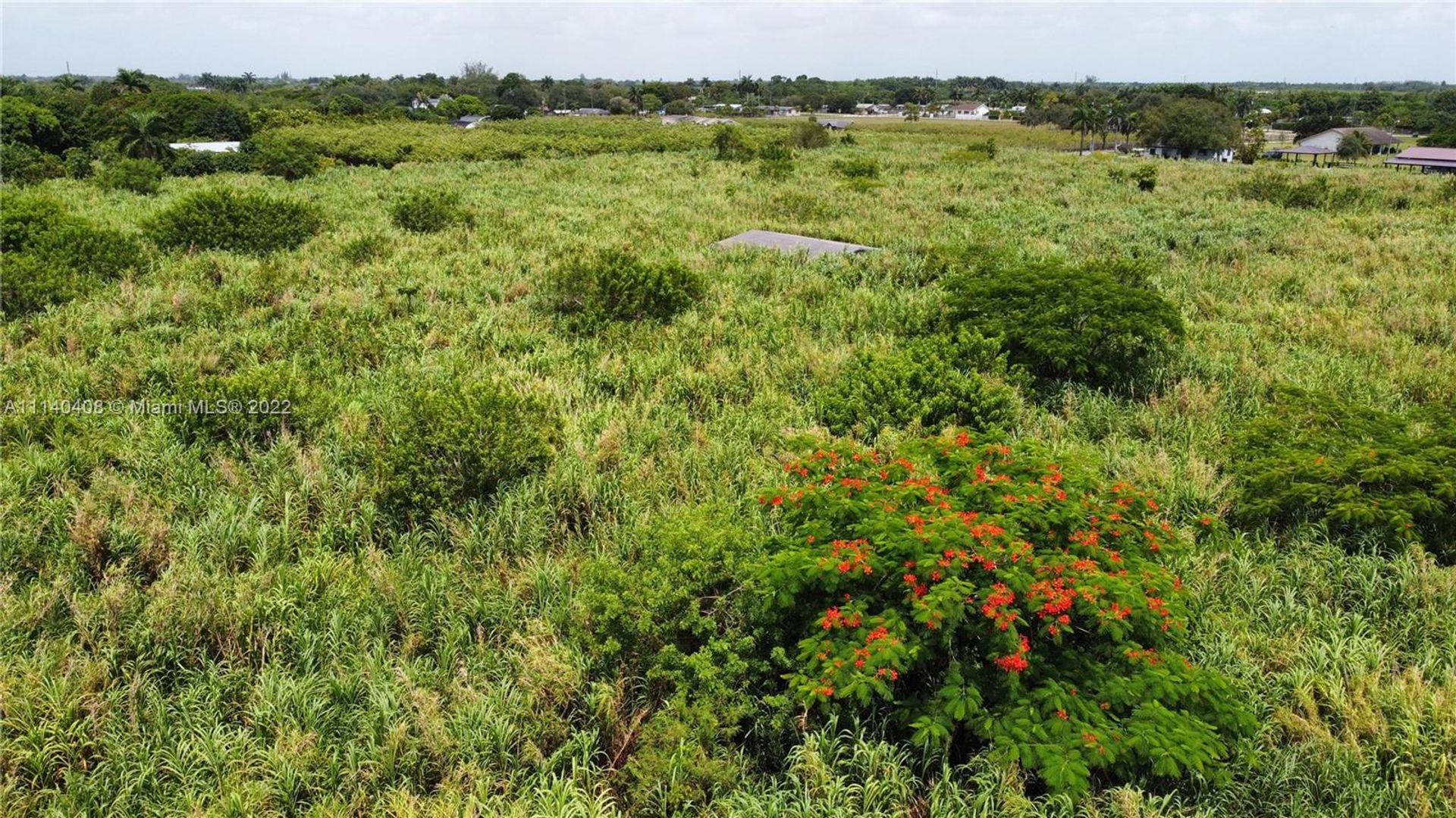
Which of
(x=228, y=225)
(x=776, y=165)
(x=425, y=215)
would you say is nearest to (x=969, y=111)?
(x=776, y=165)

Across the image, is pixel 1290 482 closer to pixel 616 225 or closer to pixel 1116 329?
pixel 1116 329

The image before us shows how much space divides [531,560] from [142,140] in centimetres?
3644

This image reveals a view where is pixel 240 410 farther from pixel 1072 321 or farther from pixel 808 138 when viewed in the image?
pixel 808 138

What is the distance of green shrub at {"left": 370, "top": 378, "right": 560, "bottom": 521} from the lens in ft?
18.7

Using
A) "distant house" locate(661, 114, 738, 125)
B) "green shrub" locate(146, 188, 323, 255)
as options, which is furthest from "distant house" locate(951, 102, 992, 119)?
"green shrub" locate(146, 188, 323, 255)

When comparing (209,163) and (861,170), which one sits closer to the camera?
(861,170)

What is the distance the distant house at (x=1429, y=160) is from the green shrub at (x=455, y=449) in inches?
2859

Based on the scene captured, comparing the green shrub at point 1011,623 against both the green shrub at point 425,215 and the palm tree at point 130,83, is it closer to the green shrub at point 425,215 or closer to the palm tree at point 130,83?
the green shrub at point 425,215

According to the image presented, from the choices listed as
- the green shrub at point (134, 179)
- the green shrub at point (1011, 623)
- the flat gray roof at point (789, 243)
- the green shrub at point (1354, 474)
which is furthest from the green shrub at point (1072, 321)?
the green shrub at point (134, 179)

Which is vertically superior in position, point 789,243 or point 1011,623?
point 789,243

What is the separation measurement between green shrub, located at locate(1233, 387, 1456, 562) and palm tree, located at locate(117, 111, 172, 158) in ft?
124

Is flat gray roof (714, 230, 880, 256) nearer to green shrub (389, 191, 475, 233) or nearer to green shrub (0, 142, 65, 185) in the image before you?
green shrub (389, 191, 475, 233)

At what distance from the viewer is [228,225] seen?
13.6m

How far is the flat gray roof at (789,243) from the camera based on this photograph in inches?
577
